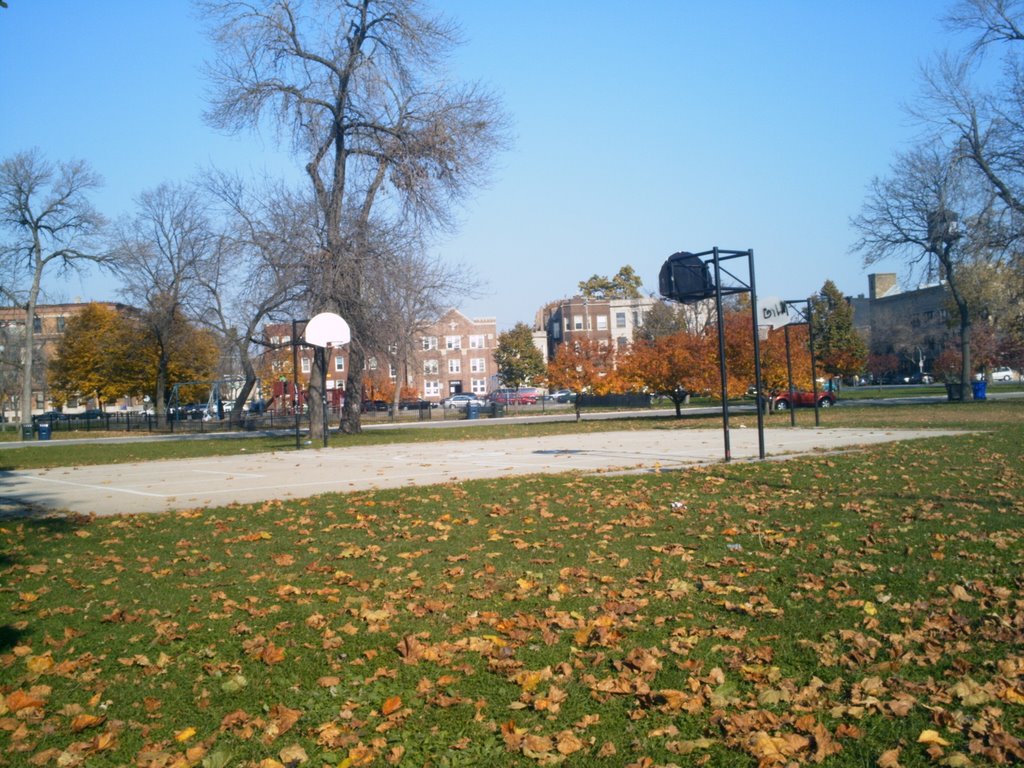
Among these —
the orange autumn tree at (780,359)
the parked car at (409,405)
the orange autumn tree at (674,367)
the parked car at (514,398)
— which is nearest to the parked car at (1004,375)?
the parked car at (514,398)

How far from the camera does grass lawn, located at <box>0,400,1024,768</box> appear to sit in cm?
429

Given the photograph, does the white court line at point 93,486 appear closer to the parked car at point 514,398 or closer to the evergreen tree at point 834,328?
the parked car at point 514,398

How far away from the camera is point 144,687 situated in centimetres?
520

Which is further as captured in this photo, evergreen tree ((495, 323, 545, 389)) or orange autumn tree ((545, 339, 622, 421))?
evergreen tree ((495, 323, 545, 389))

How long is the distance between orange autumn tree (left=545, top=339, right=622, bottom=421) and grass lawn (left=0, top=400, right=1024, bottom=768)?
38068 mm

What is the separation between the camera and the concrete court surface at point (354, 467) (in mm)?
15258

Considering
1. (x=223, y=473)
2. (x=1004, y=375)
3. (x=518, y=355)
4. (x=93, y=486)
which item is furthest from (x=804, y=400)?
(x=1004, y=375)

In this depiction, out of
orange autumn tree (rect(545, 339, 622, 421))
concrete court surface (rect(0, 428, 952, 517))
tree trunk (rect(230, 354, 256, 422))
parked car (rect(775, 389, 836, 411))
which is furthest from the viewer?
parked car (rect(775, 389, 836, 411))

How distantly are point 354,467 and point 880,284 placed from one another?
116 metres

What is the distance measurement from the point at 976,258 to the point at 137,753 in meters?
44.7

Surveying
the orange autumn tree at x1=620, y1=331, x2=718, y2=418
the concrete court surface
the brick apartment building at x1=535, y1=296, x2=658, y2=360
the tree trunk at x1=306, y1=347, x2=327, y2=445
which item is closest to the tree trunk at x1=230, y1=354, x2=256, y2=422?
the tree trunk at x1=306, y1=347, x2=327, y2=445

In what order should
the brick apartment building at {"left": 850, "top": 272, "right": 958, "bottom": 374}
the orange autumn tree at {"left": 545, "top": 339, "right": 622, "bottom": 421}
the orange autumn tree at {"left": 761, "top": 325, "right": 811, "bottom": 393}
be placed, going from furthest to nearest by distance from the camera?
the brick apartment building at {"left": 850, "top": 272, "right": 958, "bottom": 374}, the orange autumn tree at {"left": 545, "top": 339, "right": 622, "bottom": 421}, the orange autumn tree at {"left": 761, "top": 325, "right": 811, "bottom": 393}

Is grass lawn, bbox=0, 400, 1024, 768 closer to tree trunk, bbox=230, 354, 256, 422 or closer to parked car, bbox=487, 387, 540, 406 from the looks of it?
tree trunk, bbox=230, 354, 256, 422

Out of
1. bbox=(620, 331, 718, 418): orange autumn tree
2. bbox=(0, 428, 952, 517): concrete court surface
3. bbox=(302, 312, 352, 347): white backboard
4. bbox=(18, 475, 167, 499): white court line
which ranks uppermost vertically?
bbox=(302, 312, 352, 347): white backboard
